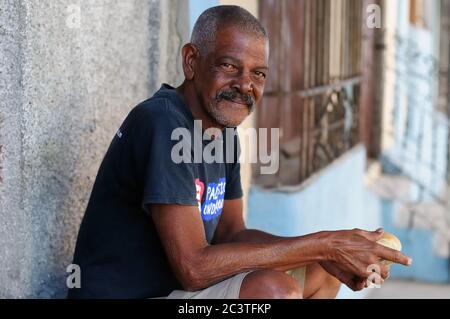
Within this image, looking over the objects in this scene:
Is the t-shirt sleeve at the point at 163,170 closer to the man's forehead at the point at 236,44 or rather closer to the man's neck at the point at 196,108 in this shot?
the man's neck at the point at 196,108

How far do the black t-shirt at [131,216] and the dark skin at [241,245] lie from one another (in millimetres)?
95

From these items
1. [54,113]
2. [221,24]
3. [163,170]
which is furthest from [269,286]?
[54,113]

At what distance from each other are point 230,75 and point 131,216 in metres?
0.58

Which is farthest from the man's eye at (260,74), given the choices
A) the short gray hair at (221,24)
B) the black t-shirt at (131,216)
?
the black t-shirt at (131,216)

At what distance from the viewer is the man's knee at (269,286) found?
2525mm

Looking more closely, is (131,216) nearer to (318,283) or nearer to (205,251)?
(205,251)

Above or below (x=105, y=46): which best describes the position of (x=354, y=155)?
below

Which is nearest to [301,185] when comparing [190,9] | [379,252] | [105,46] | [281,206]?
[281,206]

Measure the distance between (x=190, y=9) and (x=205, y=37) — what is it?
107cm

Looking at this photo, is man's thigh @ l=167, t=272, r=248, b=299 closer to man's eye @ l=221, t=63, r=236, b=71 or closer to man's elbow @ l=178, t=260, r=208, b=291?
man's elbow @ l=178, t=260, r=208, b=291

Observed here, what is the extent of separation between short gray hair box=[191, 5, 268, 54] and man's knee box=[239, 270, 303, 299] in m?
0.80

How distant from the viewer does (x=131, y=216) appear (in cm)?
276

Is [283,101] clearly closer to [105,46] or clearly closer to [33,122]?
[105,46]

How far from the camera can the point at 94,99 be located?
3.29 meters
